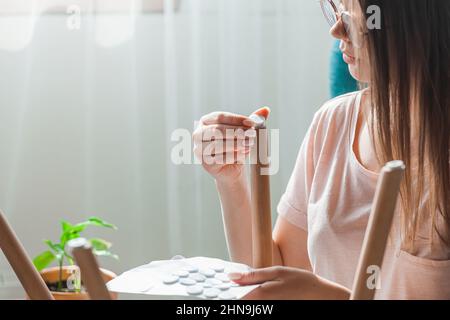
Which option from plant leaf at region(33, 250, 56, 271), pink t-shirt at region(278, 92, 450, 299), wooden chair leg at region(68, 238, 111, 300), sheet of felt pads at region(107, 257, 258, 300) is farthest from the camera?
Answer: plant leaf at region(33, 250, 56, 271)

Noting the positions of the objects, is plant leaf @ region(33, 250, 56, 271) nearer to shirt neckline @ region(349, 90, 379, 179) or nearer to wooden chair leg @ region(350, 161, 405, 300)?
shirt neckline @ region(349, 90, 379, 179)

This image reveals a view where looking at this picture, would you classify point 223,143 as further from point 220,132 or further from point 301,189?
point 301,189

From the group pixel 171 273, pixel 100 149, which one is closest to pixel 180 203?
pixel 100 149

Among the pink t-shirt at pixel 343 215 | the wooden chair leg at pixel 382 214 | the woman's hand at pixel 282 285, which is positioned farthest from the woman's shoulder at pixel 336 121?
the wooden chair leg at pixel 382 214

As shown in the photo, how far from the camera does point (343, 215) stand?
Result: 90 centimetres

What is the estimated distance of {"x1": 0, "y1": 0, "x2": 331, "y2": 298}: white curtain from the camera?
192 cm

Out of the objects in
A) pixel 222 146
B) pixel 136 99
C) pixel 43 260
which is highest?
pixel 136 99

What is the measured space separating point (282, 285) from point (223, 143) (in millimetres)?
329

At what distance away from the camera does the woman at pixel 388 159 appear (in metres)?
0.77

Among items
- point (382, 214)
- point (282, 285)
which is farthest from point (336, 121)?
point (382, 214)

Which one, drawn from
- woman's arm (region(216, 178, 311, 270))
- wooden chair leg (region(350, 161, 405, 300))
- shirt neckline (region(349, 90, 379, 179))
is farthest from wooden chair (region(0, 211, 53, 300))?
shirt neckline (region(349, 90, 379, 179))

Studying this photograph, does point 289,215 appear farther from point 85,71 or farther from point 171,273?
point 85,71

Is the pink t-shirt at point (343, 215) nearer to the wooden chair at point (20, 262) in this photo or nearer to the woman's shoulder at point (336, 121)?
the woman's shoulder at point (336, 121)

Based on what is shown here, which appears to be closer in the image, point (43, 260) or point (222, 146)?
point (222, 146)
